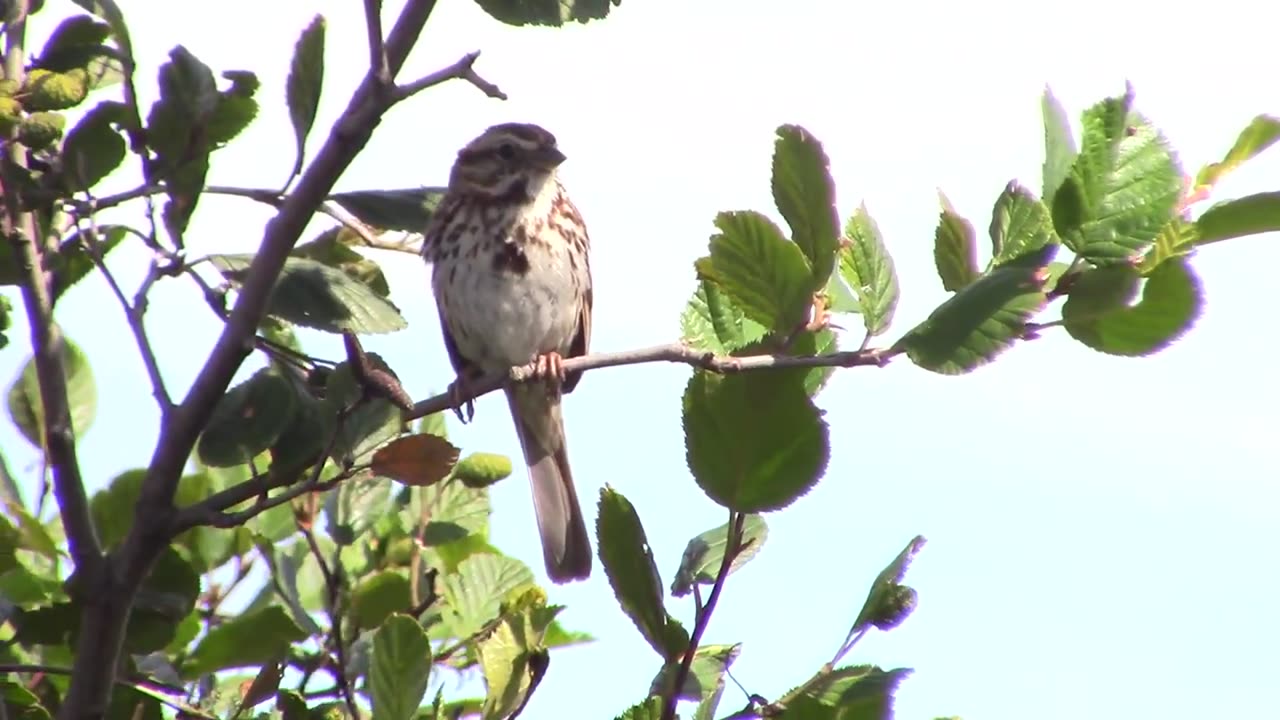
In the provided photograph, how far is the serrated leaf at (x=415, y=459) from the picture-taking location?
2365 millimetres

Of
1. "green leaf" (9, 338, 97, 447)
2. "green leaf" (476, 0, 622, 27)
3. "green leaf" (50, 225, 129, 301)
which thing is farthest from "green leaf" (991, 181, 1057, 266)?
"green leaf" (9, 338, 97, 447)

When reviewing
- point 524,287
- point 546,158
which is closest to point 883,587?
point 524,287

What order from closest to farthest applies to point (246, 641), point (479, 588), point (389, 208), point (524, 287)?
point (389, 208) → point (246, 641) → point (479, 588) → point (524, 287)

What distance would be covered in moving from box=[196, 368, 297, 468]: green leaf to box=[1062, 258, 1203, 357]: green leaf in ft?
3.49

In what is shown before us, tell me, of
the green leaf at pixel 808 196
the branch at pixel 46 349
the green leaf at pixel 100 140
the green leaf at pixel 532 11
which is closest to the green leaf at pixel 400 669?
the branch at pixel 46 349

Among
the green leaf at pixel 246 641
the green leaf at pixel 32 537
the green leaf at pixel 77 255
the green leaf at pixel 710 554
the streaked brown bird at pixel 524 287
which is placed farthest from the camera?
the streaked brown bird at pixel 524 287

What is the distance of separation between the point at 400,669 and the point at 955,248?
844 mm

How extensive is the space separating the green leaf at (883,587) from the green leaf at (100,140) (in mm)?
1270

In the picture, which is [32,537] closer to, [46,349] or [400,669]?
[46,349]

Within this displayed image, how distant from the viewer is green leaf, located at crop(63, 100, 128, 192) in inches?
99.3

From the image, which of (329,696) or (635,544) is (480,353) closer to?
(329,696)

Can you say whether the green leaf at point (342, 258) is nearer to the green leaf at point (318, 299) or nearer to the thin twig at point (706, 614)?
the green leaf at point (318, 299)

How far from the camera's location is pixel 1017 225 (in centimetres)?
207

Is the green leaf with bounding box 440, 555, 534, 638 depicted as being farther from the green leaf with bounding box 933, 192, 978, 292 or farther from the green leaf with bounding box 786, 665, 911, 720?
the green leaf with bounding box 933, 192, 978, 292
